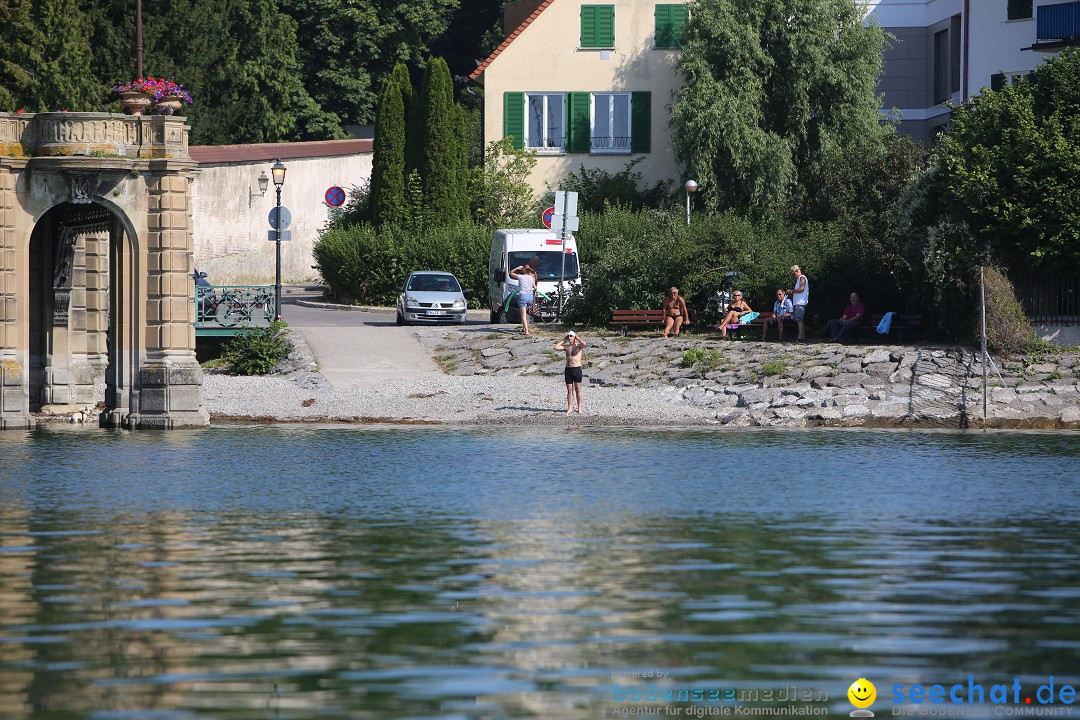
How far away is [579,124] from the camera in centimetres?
5512

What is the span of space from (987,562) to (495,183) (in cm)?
4033

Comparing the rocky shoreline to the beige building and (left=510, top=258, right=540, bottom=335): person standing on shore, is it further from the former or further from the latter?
the beige building

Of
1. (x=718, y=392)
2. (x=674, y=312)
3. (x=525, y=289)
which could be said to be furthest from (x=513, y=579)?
(x=525, y=289)

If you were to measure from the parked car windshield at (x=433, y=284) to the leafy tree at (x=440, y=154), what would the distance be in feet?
27.8

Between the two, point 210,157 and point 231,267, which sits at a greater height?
point 210,157

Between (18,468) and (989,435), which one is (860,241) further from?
(18,468)

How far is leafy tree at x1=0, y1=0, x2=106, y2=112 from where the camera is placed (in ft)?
188

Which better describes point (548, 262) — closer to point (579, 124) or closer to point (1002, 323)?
point (579, 124)

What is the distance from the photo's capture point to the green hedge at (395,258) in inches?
2037

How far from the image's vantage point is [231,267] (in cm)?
6047

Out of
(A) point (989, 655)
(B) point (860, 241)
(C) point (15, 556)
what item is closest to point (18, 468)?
(C) point (15, 556)

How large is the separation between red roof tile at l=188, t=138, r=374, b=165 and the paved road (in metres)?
14.9

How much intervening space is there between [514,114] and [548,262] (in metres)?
11.1

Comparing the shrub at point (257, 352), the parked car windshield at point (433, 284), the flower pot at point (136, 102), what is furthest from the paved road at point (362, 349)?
the flower pot at point (136, 102)
